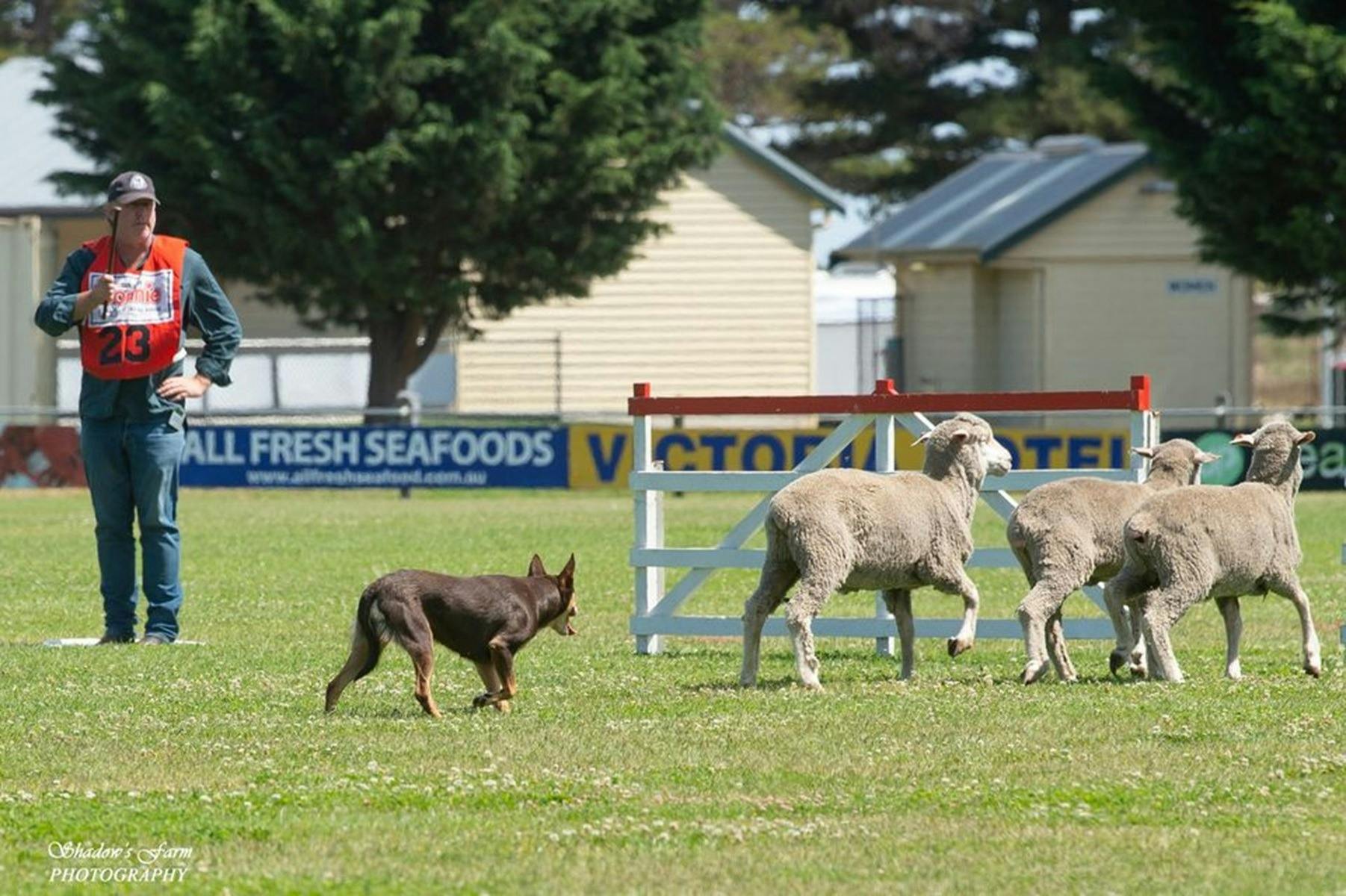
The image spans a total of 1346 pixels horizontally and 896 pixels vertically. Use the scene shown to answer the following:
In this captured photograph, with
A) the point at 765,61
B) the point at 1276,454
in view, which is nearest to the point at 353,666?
the point at 1276,454

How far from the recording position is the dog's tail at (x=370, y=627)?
9844 millimetres

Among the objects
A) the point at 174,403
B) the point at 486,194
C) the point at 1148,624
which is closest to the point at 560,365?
the point at 486,194

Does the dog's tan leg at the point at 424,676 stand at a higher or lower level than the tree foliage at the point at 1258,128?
lower

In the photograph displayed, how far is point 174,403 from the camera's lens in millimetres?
Answer: 13320

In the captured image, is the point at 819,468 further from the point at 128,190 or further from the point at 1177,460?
the point at 128,190

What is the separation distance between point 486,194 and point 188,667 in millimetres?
24464

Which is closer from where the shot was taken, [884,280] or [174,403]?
[174,403]

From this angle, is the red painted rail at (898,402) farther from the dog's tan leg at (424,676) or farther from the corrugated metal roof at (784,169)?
the corrugated metal roof at (784,169)

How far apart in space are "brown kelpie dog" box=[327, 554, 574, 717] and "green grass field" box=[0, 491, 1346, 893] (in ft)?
0.63

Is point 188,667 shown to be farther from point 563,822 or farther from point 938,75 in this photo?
point 938,75

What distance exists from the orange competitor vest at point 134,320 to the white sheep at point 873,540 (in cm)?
383

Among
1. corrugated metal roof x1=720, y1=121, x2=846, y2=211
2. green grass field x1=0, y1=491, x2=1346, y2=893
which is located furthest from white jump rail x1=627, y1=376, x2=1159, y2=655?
corrugated metal roof x1=720, y1=121, x2=846, y2=211

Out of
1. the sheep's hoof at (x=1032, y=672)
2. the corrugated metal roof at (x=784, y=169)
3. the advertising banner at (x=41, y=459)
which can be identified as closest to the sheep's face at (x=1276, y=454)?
the sheep's hoof at (x=1032, y=672)

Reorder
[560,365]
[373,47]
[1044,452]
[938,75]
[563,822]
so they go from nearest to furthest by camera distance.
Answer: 1. [563,822]
2. [1044,452]
3. [373,47]
4. [560,365]
5. [938,75]
